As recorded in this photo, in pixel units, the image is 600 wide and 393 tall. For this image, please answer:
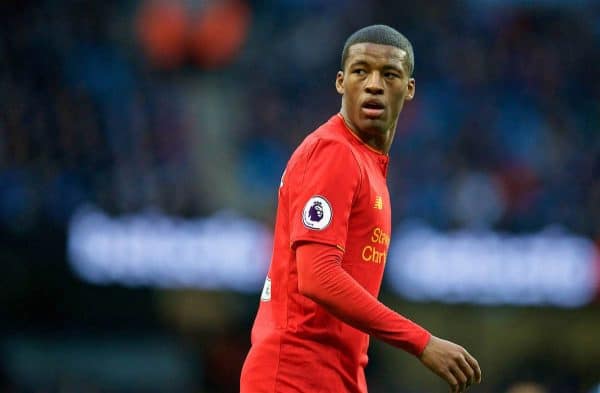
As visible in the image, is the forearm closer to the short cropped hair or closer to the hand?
the hand

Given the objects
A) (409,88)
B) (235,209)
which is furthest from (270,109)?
(409,88)

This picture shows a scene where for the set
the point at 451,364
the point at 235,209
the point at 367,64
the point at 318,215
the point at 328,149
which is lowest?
the point at 235,209

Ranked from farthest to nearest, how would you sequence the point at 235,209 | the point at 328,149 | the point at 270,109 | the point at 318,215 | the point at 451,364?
the point at 270,109 < the point at 235,209 < the point at 328,149 < the point at 318,215 < the point at 451,364

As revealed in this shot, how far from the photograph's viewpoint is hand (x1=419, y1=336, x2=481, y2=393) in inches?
157

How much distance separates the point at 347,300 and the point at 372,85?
2.69ft

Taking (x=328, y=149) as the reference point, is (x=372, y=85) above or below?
above

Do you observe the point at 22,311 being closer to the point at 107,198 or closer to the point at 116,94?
the point at 107,198

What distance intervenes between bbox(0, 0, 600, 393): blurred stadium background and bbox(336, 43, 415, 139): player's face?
761 cm

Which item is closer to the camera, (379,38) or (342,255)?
(342,255)

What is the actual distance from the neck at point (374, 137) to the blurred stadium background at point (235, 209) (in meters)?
7.49

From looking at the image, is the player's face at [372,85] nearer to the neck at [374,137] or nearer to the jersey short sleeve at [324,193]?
the neck at [374,137]

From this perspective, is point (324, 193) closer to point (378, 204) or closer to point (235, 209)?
point (378, 204)

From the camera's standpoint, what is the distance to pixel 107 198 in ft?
41.2

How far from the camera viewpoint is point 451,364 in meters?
4.00
